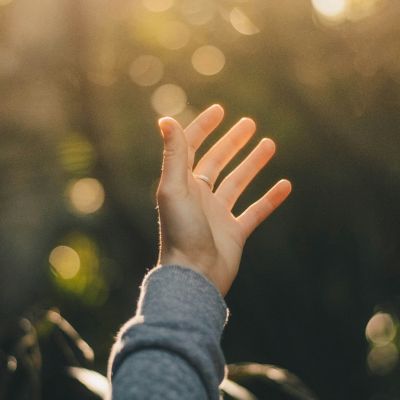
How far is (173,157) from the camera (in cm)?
77

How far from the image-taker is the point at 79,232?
1.98 metres

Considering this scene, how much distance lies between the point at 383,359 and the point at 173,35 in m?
1.20

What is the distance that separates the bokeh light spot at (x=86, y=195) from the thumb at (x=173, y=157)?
1.23 metres

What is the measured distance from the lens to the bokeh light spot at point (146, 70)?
6.52 feet

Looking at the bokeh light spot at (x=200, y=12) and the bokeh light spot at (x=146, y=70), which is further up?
the bokeh light spot at (x=200, y=12)

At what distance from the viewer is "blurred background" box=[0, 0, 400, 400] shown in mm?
1800

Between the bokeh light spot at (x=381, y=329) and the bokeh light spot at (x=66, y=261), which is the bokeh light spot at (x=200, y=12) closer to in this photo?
the bokeh light spot at (x=66, y=261)

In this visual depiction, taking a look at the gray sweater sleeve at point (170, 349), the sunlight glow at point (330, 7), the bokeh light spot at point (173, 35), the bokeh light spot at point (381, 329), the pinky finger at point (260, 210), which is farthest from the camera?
the bokeh light spot at point (173, 35)

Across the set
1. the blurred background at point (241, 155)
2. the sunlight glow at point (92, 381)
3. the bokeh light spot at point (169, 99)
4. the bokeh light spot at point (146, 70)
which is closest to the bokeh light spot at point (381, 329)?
Answer: the blurred background at point (241, 155)

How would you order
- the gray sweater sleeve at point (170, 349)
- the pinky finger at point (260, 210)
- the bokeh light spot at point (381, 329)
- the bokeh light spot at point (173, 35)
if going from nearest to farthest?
the gray sweater sleeve at point (170, 349) < the pinky finger at point (260, 210) < the bokeh light spot at point (381, 329) < the bokeh light spot at point (173, 35)

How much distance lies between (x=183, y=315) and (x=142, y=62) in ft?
4.95

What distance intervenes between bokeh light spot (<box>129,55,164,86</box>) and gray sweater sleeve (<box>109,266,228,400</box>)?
1.40m

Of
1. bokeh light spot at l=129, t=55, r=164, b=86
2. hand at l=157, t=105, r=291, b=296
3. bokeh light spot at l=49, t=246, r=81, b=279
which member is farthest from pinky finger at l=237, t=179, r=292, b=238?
bokeh light spot at l=49, t=246, r=81, b=279

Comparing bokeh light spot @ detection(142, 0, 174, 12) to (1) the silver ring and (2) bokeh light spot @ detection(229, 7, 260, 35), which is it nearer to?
(2) bokeh light spot @ detection(229, 7, 260, 35)
